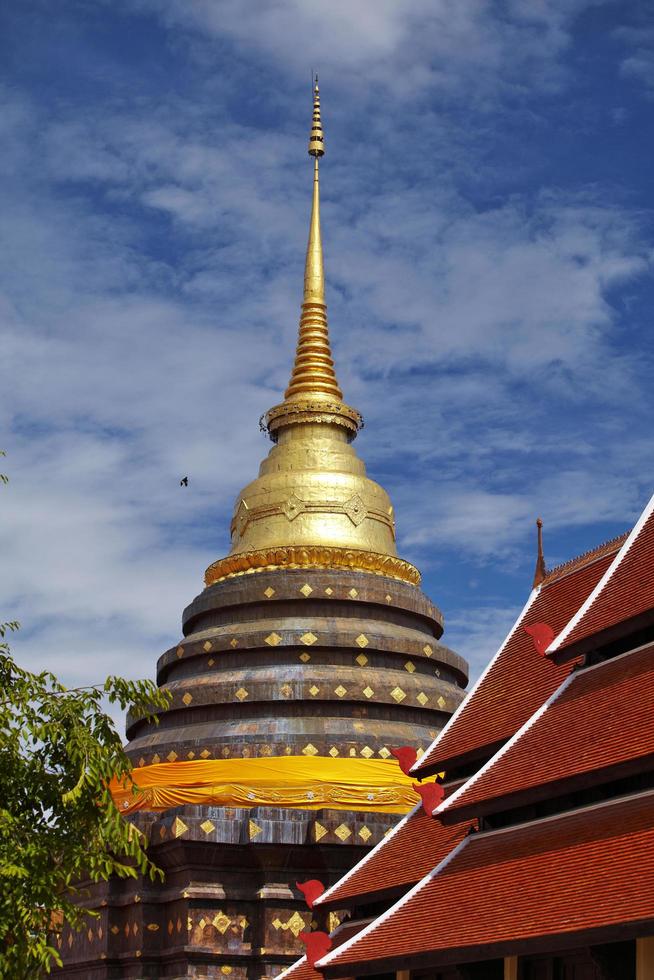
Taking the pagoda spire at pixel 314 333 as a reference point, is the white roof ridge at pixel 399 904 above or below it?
below

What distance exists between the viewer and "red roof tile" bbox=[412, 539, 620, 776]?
60.0ft

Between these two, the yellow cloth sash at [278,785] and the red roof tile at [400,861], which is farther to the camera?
the yellow cloth sash at [278,785]

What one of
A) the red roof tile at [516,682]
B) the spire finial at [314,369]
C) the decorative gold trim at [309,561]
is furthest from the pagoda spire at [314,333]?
the red roof tile at [516,682]

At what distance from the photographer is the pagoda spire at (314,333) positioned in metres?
37.0

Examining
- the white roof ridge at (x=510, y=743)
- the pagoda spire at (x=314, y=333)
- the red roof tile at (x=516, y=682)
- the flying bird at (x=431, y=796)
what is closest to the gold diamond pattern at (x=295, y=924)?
the red roof tile at (x=516, y=682)

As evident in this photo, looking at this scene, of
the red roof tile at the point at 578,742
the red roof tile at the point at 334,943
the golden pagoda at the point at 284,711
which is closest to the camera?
the red roof tile at the point at 578,742

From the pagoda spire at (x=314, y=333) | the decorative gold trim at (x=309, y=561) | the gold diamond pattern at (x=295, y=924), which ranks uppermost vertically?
the pagoda spire at (x=314, y=333)

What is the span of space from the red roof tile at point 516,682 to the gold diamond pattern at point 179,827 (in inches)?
280

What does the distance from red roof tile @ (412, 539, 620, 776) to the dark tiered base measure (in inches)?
257

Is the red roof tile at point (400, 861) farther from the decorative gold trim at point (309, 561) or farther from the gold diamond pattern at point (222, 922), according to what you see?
the decorative gold trim at point (309, 561)

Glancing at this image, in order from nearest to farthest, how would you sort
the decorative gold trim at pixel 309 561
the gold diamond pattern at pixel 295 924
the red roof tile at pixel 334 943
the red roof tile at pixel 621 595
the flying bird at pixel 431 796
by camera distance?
the red roof tile at pixel 621 595 < the flying bird at pixel 431 796 < the red roof tile at pixel 334 943 < the gold diamond pattern at pixel 295 924 < the decorative gold trim at pixel 309 561

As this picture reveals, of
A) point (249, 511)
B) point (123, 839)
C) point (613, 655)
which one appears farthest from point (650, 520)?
point (249, 511)

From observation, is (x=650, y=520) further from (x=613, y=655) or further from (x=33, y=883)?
(x=33, y=883)

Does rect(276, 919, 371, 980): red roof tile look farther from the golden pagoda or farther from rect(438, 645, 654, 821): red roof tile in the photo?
the golden pagoda
